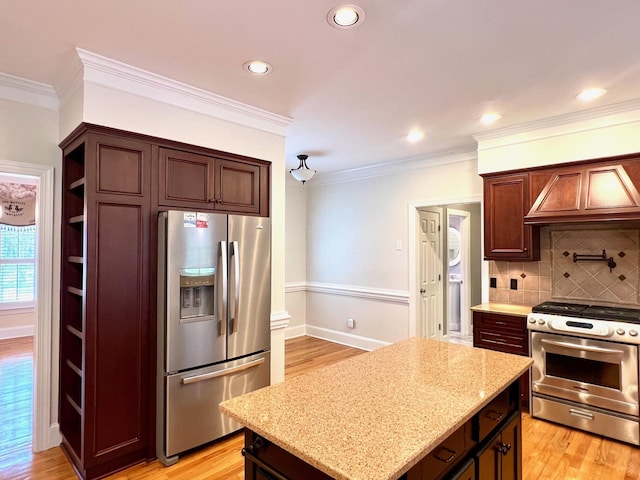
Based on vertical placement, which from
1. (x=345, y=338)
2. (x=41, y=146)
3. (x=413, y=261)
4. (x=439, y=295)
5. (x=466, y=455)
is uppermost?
(x=41, y=146)

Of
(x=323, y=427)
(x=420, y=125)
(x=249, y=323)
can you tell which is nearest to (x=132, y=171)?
(x=249, y=323)

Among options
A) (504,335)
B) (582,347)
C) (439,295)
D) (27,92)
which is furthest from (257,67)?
(439,295)

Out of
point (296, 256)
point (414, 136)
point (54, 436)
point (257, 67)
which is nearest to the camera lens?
point (257, 67)

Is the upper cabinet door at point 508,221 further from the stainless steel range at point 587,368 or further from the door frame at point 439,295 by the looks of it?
the door frame at point 439,295

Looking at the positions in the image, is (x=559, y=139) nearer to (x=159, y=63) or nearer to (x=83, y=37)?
(x=159, y=63)

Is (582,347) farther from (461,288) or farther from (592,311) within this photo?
(461,288)

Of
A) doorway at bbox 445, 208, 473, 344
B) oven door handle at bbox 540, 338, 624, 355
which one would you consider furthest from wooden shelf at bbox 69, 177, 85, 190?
doorway at bbox 445, 208, 473, 344

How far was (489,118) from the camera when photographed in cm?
328

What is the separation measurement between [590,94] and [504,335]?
207 centimetres

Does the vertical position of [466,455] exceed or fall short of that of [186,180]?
it falls short

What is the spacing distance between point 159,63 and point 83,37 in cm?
41

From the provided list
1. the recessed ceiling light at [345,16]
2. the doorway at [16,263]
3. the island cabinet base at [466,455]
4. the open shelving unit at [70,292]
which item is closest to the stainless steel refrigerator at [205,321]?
the open shelving unit at [70,292]

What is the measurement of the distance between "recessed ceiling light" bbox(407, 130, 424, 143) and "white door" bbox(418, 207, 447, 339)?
120 cm

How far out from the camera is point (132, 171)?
2.47 metres
